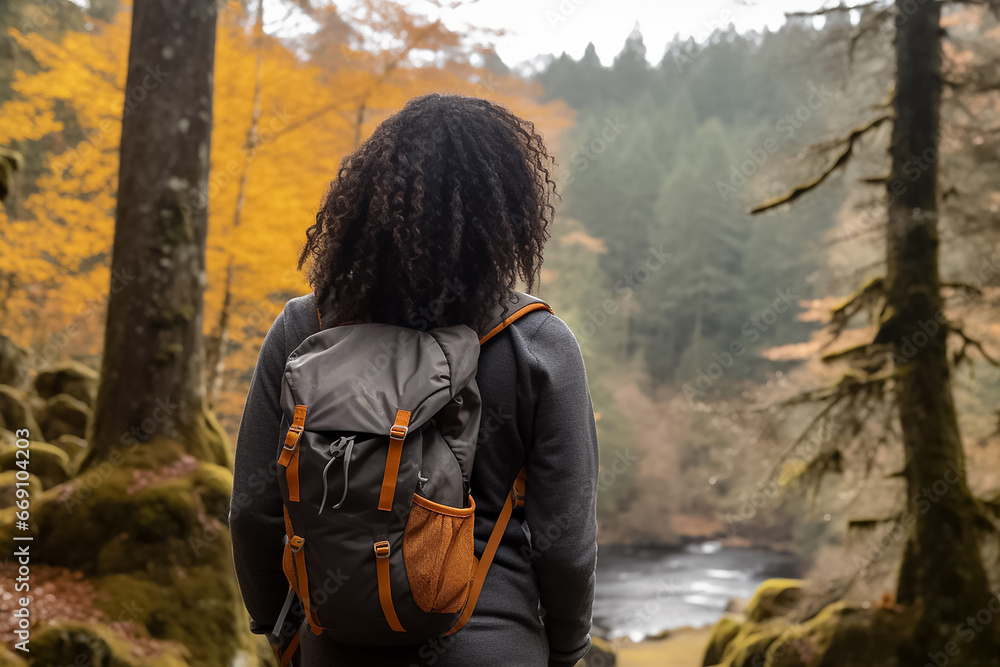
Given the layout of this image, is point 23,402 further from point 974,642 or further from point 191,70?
point 974,642

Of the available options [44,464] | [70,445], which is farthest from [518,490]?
[70,445]

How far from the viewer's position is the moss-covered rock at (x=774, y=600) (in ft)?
24.7

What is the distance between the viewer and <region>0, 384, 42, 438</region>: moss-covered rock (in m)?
6.81

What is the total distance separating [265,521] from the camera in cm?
129

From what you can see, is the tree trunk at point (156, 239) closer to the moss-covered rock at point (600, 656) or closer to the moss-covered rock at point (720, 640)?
the moss-covered rock at point (720, 640)

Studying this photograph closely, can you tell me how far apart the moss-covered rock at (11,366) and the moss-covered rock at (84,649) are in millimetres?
6274

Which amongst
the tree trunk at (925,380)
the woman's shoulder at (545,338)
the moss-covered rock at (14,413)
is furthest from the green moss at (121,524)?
the tree trunk at (925,380)

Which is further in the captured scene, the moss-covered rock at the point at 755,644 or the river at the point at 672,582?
the river at the point at 672,582

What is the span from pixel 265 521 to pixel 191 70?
356 centimetres

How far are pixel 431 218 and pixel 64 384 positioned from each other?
Result: 8178mm

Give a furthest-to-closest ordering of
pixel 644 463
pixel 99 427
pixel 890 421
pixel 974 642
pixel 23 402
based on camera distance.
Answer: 1. pixel 644 463
2. pixel 23 402
3. pixel 890 421
4. pixel 974 642
5. pixel 99 427

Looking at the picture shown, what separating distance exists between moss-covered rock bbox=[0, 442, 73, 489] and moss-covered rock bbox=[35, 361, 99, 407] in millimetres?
2239

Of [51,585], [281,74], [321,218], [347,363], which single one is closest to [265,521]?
[347,363]

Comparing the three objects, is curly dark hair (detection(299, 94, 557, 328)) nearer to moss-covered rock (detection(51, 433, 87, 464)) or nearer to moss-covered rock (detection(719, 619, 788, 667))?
moss-covered rock (detection(719, 619, 788, 667))
